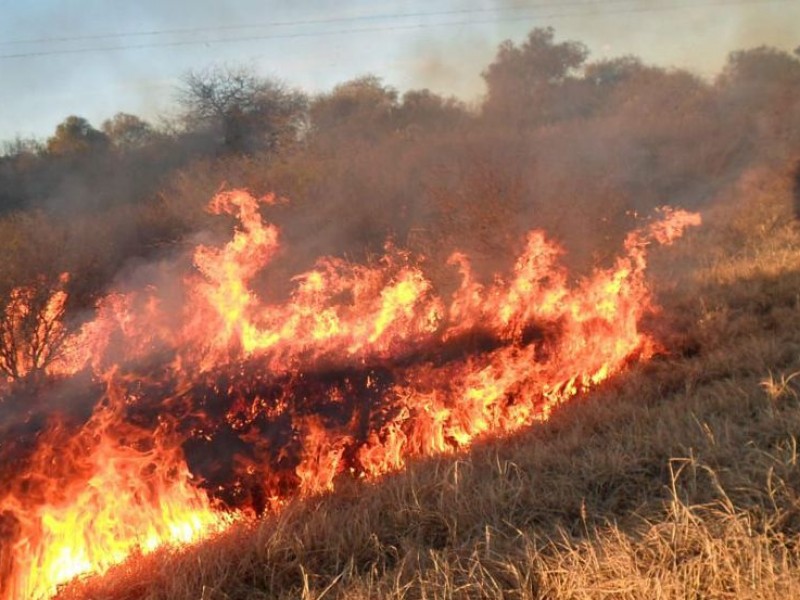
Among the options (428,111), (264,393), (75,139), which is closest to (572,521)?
(264,393)

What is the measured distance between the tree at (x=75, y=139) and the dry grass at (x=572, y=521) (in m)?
24.0

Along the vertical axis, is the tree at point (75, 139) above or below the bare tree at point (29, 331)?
above

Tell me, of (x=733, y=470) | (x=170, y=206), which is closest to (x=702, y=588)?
(x=733, y=470)

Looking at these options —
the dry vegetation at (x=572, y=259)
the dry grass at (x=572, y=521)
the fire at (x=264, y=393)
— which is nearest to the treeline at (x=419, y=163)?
the dry vegetation at (x=572, y=259)

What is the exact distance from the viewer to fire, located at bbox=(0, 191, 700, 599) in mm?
4582

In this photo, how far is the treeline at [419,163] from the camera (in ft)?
32.9

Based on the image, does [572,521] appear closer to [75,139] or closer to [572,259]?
[572,259]

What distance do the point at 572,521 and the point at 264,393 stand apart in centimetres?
262

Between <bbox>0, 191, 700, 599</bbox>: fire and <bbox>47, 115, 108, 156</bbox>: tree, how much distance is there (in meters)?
19.6

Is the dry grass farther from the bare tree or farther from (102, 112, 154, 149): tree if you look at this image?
(102, 112, 154, 149): tree

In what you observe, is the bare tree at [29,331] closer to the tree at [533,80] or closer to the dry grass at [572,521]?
the dry grass at [572,521]

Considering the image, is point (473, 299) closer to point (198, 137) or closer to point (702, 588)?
point (702, 588)

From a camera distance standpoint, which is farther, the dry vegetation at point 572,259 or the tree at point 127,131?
the tree at point 127,131

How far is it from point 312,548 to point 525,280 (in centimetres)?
429
